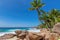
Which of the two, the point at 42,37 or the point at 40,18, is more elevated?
the point at 40,18

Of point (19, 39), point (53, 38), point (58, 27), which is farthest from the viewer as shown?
point (19, 39)

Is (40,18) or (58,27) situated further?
(40,18)

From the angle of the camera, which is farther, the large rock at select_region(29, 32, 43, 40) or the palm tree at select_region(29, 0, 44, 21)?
the palm tree at select_region(29, 0, 44, 21)

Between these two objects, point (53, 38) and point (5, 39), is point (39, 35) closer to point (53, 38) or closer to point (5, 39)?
point (53, 38)

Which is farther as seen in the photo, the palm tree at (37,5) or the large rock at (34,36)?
the palm tree at (37,5)

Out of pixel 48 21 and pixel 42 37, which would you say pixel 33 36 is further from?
pixel 48 21

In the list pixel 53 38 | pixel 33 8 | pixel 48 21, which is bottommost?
pixel 53 38

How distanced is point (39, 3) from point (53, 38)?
27200 mm

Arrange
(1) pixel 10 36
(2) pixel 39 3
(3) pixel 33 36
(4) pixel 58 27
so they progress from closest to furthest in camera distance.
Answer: (3) pixel 33 36 → (4) pixel 58 27 → (1) pixel 10 36 → (2) pixel 39 3

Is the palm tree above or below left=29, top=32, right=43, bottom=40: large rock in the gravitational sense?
above

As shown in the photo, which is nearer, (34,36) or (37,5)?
(34,36)

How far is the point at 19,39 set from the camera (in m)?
31.4

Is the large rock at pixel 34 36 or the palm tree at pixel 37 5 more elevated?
the palm tree at pixel 37 5

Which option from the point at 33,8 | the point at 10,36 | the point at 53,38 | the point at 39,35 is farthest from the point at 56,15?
the point at 53,38
